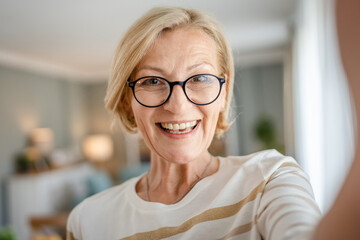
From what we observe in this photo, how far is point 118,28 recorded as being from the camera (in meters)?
3.81

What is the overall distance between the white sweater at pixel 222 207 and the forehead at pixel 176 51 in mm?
273

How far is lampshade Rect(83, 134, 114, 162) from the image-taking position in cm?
664

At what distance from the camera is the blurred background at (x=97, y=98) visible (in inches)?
93.8

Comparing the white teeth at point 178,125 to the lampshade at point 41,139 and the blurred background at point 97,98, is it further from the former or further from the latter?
the lampshade at point 41,139

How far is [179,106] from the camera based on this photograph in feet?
2.21

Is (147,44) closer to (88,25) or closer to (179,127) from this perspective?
(179,127)

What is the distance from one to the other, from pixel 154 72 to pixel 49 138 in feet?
17.8

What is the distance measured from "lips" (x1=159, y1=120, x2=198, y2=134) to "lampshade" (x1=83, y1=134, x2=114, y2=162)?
6.20 meters

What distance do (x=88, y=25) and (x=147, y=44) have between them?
128 inches

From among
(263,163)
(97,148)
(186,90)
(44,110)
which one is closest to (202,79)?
(186,90)

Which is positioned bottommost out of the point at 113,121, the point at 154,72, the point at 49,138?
the point at 49,138

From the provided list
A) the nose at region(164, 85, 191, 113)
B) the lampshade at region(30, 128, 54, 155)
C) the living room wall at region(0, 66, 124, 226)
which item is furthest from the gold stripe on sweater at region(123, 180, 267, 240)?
the lampshade at region(30, 128, 54, 155)

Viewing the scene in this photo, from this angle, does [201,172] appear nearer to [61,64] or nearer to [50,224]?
[50,224]

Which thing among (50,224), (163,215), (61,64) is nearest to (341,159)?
(163,215)
